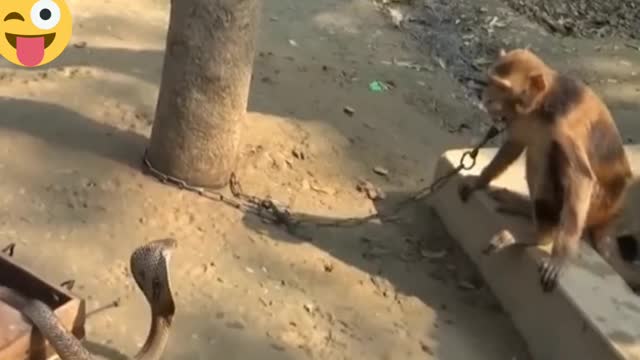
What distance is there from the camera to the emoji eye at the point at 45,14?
5.42 m

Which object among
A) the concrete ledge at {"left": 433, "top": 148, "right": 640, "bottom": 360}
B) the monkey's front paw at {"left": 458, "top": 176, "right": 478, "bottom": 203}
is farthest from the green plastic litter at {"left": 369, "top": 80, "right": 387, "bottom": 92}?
the monkey's front paw at {"left": 458, "top": 176, "right": 478, "bottom": 203}

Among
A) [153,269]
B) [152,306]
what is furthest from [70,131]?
[153,269]

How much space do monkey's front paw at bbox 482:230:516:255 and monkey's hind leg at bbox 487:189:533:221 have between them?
208 millimetres

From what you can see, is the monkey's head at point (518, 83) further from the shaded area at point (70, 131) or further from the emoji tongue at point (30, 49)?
the emoji tongue at point (30, 49)

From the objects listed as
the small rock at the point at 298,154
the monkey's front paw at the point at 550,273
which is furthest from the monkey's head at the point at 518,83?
the small rock at the point at 298,154

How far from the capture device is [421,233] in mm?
5621

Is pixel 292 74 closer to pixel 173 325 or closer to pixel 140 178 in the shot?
pixel 140 178

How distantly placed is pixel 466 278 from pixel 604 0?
495cm

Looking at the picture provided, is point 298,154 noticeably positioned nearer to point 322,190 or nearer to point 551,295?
point 322,190

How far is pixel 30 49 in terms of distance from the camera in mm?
5844

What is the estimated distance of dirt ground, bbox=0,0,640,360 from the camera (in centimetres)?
466

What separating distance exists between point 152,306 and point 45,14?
225 cm

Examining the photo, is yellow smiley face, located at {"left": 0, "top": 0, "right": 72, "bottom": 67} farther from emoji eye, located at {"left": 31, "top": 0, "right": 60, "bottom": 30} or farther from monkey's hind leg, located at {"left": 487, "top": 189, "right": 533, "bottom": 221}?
monkey's hind leg, located at {"left": 487, "top": 189, "right": 533, "bottom": 221}

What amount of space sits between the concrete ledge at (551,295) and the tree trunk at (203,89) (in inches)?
46.7
